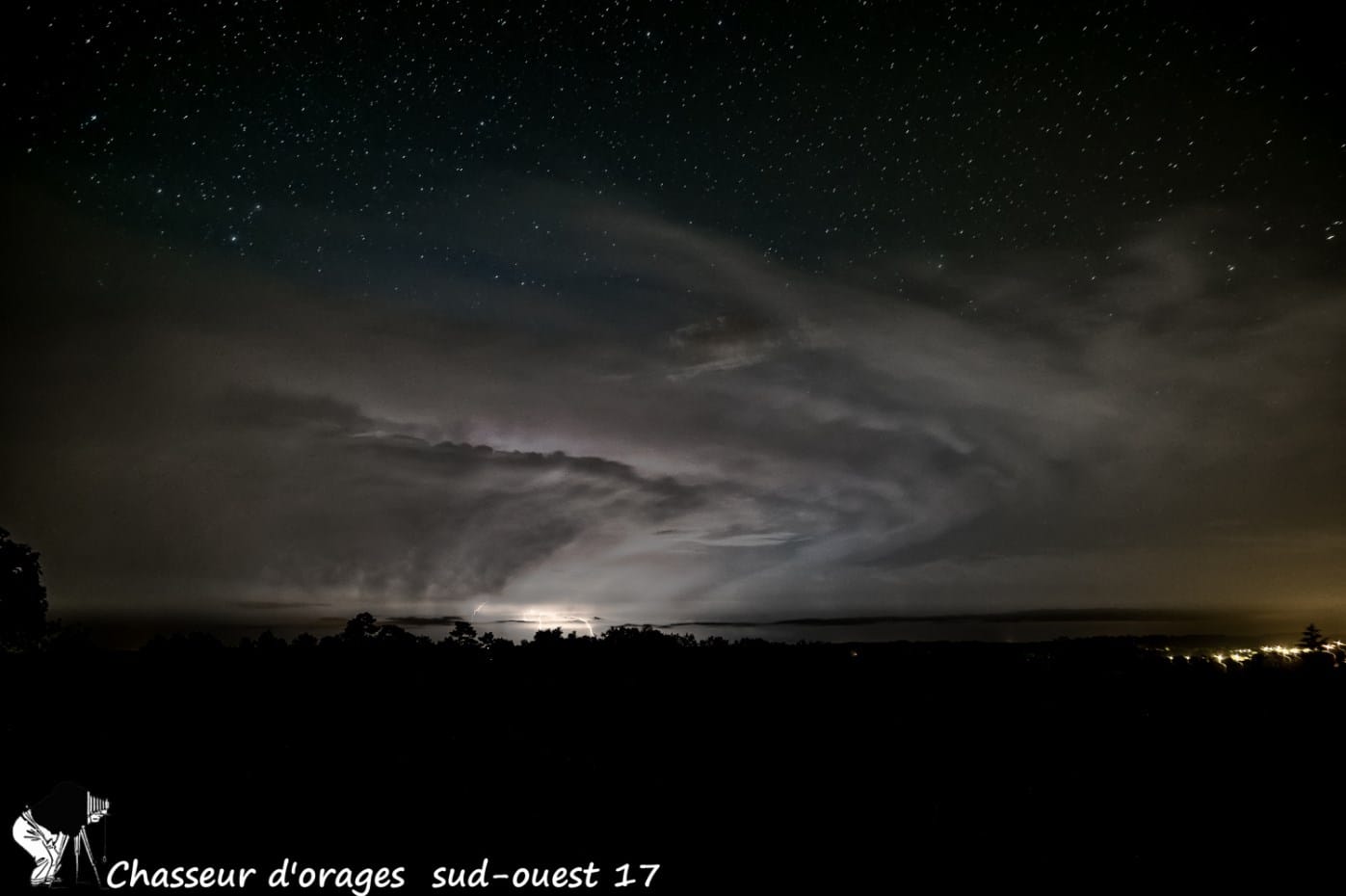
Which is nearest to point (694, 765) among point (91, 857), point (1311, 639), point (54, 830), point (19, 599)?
point (91, 857)

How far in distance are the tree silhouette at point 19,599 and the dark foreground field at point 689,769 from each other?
25.4 feet

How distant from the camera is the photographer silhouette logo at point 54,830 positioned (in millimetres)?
7855

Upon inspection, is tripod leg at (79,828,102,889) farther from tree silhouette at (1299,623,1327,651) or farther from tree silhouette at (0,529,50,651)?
tree silhouette at (1299,623,1327,651)

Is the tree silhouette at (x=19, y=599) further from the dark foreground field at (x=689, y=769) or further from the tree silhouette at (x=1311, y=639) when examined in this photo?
the tree silhouette at (x=1311, y=639)

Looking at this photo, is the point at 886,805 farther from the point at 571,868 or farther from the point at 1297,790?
the point at 1297,790

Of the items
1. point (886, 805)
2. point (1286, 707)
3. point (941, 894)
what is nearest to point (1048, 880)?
point (941, 894)

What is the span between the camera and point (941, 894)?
765cm

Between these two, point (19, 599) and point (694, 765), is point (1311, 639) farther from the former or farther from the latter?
point (19, 599)

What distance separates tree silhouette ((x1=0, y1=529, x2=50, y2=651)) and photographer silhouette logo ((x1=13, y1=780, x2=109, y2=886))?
1654cm

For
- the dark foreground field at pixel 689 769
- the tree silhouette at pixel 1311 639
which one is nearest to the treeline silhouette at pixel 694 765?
the dark foreground field at pixel 689 769

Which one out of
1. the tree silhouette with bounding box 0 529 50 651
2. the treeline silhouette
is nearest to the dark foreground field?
the treeline silhouette

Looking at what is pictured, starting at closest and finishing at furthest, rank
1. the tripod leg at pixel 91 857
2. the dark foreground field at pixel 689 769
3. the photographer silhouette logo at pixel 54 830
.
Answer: the tripod leg at pixel 91 857 < the photographer silhouette logo at pixel 54 830 < the dark foreground field at pixel 689 769

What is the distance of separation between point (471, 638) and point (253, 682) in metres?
9.33

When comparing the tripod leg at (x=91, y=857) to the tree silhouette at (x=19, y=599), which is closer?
the tripod leg at (x=91, y=857)
